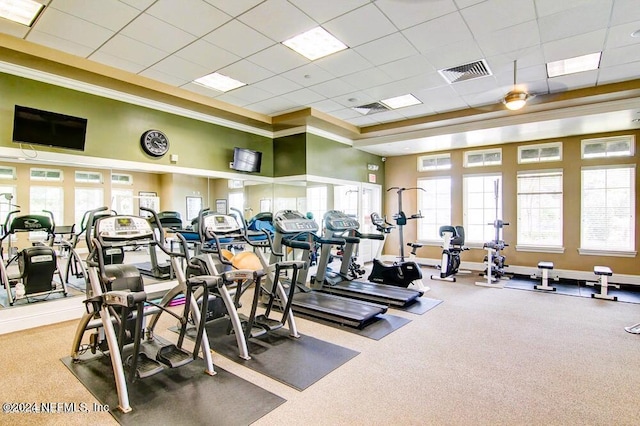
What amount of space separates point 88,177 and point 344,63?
162 inches

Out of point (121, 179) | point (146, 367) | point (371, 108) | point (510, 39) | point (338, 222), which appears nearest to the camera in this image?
point (146, 367)

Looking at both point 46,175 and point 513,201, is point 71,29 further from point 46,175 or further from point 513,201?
point 513,201

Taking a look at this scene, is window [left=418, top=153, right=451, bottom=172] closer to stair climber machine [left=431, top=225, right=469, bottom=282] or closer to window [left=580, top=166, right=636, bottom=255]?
stair climber machine [left=431, top=225, right=469, bottom=282]

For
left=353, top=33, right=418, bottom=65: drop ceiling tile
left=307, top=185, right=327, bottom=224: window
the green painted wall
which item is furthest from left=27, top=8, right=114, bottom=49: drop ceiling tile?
left=307, top=185, right=327, bottom=224: window

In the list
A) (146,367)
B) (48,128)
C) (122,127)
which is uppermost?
(122,127)

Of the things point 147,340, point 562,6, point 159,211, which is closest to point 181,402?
point 147,340

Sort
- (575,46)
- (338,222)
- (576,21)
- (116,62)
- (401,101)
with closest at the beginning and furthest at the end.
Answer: (576,21) < (575,46) < (116,62) < (338,222) < (401,101)

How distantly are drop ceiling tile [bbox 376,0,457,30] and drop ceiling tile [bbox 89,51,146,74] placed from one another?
3.41 metres

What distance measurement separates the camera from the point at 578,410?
249cm

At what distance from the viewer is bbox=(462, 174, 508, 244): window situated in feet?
27.3

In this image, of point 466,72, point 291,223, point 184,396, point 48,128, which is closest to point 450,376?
point 184,396

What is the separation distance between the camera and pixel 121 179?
528 cm

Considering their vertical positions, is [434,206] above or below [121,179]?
below

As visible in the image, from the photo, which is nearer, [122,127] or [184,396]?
[184,396]
